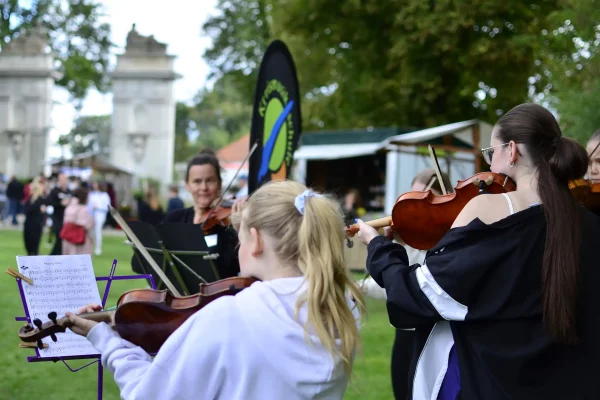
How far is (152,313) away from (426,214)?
4.43 feet

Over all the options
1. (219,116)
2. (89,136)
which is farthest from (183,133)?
(89,136)

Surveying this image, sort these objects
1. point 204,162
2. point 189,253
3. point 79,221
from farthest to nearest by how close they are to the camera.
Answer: point 79,221 < point 204,162 < point 189,253

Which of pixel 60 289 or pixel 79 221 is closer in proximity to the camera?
pixel 60 289

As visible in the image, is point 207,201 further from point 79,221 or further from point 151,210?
point 151,210

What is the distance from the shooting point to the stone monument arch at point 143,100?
101 feet

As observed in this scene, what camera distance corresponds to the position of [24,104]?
115ft

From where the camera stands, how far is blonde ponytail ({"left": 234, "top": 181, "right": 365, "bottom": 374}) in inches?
94.9

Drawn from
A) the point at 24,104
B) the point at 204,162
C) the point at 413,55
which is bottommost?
the point at 204,162

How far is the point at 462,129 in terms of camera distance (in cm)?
1388

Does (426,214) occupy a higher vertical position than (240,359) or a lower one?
higher

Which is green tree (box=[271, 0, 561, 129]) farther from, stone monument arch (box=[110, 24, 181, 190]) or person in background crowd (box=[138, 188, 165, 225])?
stone monument arch (box=[110, 24, 181, 190])

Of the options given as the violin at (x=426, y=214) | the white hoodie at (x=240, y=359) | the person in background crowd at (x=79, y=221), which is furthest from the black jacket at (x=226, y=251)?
the person in background crowd at (x=79, y=221)

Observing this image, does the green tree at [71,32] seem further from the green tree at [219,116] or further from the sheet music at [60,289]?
the sheet music at [60,289]

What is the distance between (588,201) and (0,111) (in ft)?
111
